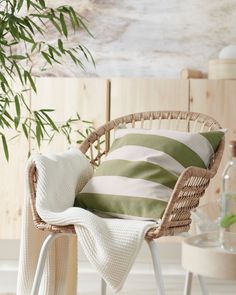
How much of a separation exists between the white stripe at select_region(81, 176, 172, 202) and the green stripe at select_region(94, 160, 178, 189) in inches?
0.7

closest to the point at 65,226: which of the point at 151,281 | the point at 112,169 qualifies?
the point at 112,169

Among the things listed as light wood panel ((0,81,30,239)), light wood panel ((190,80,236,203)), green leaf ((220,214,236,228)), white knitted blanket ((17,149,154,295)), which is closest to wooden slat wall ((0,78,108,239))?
light wood panel ((0,81,30,239))

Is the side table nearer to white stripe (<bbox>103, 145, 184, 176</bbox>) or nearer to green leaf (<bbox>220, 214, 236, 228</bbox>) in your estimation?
green leaf (<bbox>220, 214, 236, 228</bbox>)

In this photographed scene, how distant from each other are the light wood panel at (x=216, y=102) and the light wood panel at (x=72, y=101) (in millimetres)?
500

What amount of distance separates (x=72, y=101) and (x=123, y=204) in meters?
1.47

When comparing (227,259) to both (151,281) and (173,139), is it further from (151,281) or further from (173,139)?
(151,281)

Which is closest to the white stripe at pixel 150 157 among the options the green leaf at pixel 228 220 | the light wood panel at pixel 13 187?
the green leaf at pixel 228 220

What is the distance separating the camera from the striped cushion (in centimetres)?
284

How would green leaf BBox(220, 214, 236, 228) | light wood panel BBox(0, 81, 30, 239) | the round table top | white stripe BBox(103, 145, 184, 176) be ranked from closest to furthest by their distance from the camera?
the round table top < green leaf BBox(220, 214, 236, 228) < white stripe BBox(103, 145, 184, 176) < light wood panel BBox(0, 81, 30, 239)

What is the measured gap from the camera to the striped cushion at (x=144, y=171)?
2.84 m

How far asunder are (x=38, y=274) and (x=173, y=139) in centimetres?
76

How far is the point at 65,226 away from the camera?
8.88 feet

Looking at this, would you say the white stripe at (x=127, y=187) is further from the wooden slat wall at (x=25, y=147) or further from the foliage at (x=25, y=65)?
the wooden slat wall at (x=25, y=147)

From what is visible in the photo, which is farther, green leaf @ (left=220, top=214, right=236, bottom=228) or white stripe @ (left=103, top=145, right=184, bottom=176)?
white stripe @ (left=103, top=145, right=184, bottom=176)
